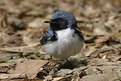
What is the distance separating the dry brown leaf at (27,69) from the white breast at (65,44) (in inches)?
8.2

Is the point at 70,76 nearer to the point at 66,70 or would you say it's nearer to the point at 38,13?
the point at 66,70

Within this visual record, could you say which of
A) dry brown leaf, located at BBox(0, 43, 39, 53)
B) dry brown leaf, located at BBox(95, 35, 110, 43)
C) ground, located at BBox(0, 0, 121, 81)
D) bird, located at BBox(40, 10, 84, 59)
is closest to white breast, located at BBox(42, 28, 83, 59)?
bird, located at BBox(40, 10, 84, 59)

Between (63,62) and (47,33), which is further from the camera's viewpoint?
(63,62)

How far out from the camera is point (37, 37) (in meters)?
7.21

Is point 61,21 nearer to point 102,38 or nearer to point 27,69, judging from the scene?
point 27,69

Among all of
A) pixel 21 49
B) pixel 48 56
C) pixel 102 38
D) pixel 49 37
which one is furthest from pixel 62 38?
pixel 102 38

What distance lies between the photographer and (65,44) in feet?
17.0

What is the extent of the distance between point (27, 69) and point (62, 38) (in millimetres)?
503

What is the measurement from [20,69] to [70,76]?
58cm

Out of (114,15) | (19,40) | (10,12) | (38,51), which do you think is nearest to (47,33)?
(38,51)

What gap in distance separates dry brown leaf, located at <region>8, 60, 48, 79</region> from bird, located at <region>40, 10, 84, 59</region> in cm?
19

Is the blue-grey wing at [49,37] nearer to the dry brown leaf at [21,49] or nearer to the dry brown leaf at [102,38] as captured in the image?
the dry brown leaf at [21,49]

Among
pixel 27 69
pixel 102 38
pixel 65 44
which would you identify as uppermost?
pixel 65 44

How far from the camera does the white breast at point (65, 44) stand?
17.0ft
